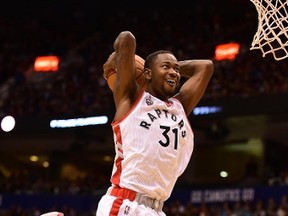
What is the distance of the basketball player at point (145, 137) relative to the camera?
4691 mm

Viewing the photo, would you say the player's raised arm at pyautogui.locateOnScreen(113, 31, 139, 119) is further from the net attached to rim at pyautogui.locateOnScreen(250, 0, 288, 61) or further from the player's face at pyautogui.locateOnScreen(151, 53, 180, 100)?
the net attached to rim at pyautogui.locateOnScreen(250, 0, 288, 61)

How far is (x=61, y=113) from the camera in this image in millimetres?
19172

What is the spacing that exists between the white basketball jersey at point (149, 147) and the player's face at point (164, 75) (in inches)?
3.1

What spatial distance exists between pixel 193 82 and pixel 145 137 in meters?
0.74

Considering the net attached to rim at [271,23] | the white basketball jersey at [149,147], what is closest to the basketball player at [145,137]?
the white basketball jersey at [149,147]

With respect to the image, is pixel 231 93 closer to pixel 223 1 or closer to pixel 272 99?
pixel 272 99

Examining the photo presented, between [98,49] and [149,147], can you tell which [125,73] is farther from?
[98,49]

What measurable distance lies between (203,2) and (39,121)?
26.1 ft

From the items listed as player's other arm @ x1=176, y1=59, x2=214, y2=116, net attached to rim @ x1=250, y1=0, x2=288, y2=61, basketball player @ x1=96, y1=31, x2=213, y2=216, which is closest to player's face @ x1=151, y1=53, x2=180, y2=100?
basketball player @ x1=96, y1=31, x2=213, y2=216

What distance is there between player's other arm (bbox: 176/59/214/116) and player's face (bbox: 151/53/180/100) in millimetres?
292

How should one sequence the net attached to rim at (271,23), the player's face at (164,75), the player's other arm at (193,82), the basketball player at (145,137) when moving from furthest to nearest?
the net attached to rim at (271,23), the player's other arm at (193,82), the player's face at (164,75), the basketball player at (145,137)

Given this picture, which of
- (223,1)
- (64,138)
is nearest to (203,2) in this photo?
(223,1)

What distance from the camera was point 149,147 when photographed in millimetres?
4707

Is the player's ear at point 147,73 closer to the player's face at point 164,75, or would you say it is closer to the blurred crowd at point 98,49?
the player's face at point 164,75
